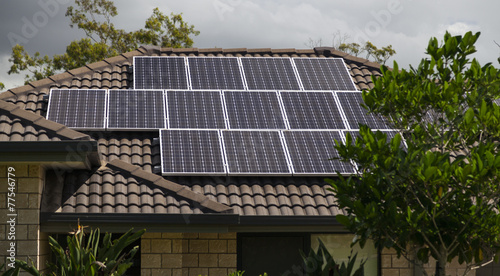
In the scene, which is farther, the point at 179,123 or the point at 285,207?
the point at 179,123

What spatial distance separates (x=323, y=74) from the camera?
1592cm

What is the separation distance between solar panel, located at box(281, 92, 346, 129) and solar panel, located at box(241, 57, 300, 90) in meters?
0.67

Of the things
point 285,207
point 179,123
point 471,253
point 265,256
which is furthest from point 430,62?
point 179,123

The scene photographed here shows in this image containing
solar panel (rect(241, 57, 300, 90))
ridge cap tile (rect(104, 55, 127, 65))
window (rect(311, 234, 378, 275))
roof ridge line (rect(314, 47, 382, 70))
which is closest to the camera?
window (rect(311, 234, 378, 275))

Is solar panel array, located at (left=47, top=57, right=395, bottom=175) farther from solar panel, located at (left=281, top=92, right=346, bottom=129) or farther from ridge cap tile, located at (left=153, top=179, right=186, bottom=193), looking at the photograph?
ridge cap tile, located at (left=153, top=179, right=186, bottom=193)

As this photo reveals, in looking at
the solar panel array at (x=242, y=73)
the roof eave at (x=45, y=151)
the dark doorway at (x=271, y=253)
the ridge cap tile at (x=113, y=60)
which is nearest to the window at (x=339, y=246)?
the dark doorway at (x=271, y=253)

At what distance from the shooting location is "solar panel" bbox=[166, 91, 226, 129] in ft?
43.6

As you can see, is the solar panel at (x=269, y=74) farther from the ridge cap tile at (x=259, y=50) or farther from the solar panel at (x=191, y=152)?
the solar panel at (x=191, y=152)

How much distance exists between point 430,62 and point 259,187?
5031 millimetres

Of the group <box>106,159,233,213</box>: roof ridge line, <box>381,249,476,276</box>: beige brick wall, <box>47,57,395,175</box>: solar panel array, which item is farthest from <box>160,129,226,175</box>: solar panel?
<box>381,249,476,276</box>: beige brick wall

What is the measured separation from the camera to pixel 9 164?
1038cm

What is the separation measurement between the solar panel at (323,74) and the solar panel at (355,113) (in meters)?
0.62

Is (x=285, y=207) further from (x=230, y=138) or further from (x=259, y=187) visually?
(x=230, y=138)

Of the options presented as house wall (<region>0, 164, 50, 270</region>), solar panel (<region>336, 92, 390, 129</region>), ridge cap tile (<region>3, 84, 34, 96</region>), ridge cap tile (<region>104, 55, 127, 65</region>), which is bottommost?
house wall (<region>0, 164, 50, 270</region>)
